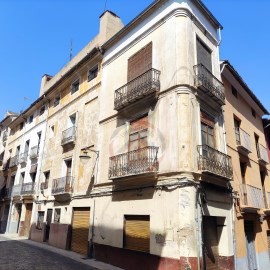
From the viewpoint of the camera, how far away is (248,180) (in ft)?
44.1

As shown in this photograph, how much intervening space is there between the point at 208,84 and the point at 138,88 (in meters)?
2.89

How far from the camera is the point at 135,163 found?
10.4m

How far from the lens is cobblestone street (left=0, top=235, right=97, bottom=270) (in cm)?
1017

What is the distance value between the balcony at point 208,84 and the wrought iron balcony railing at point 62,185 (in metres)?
8.99

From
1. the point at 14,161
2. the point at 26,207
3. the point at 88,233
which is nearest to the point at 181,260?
the point at 88,233

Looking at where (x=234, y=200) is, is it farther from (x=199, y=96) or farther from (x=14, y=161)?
(x=14, y=161)

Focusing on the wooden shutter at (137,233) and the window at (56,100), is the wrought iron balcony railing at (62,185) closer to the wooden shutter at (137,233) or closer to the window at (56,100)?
the wooden shutter at (137,233)

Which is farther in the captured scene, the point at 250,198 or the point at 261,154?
the point at 261,154

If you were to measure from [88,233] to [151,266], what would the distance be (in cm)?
459

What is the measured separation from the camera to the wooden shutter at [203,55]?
38.3 feet

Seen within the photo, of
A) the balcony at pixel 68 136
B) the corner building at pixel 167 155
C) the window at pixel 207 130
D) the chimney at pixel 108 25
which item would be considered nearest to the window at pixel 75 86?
the balcony at pixel 68 136

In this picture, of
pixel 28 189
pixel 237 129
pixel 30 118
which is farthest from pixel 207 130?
pixel 30 118

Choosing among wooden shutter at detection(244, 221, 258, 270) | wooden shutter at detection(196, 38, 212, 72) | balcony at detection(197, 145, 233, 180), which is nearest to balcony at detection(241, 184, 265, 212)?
wooden shutter at detection(244, 221, 258, 270)

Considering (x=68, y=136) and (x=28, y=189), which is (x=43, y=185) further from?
(x=68, y=136)
